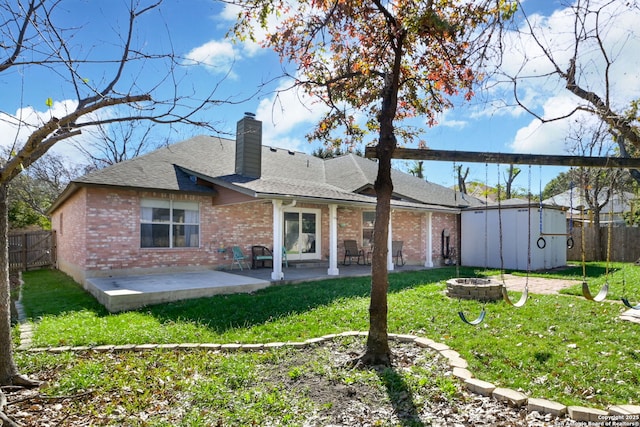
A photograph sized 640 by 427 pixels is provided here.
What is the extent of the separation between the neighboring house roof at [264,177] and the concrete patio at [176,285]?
2.23m

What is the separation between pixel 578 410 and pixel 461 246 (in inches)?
566

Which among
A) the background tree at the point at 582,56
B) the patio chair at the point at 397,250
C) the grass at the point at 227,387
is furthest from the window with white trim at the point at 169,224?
the background tree at the point at 582,56

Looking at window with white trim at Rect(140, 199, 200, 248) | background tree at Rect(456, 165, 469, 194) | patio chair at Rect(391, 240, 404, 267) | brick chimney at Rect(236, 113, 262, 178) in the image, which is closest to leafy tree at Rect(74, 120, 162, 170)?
brick chimney at Rect(236, 113, 262, 178)

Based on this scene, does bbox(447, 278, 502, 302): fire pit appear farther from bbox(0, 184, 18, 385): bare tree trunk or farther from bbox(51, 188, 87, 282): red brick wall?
bbox(51, 188, 87, 282): red brick wall

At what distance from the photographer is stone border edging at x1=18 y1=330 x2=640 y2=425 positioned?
10.2ft

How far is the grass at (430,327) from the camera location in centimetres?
393

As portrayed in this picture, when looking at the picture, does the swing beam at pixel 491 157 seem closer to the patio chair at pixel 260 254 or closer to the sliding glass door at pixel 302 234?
the patio chair at pixel 260 254

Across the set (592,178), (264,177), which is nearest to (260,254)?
(264,177)

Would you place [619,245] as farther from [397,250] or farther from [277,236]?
[277,236]

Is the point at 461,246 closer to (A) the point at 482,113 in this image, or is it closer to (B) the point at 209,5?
(A) the point at 482,113

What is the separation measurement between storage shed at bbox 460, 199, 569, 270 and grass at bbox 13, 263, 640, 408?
507cm

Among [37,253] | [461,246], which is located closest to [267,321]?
[461,246]

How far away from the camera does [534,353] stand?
452 centimetres

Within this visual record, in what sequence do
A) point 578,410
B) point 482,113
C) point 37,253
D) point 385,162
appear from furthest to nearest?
1. point 37,253
2. point 482,113
3. point 385,162
4. point 578,410
